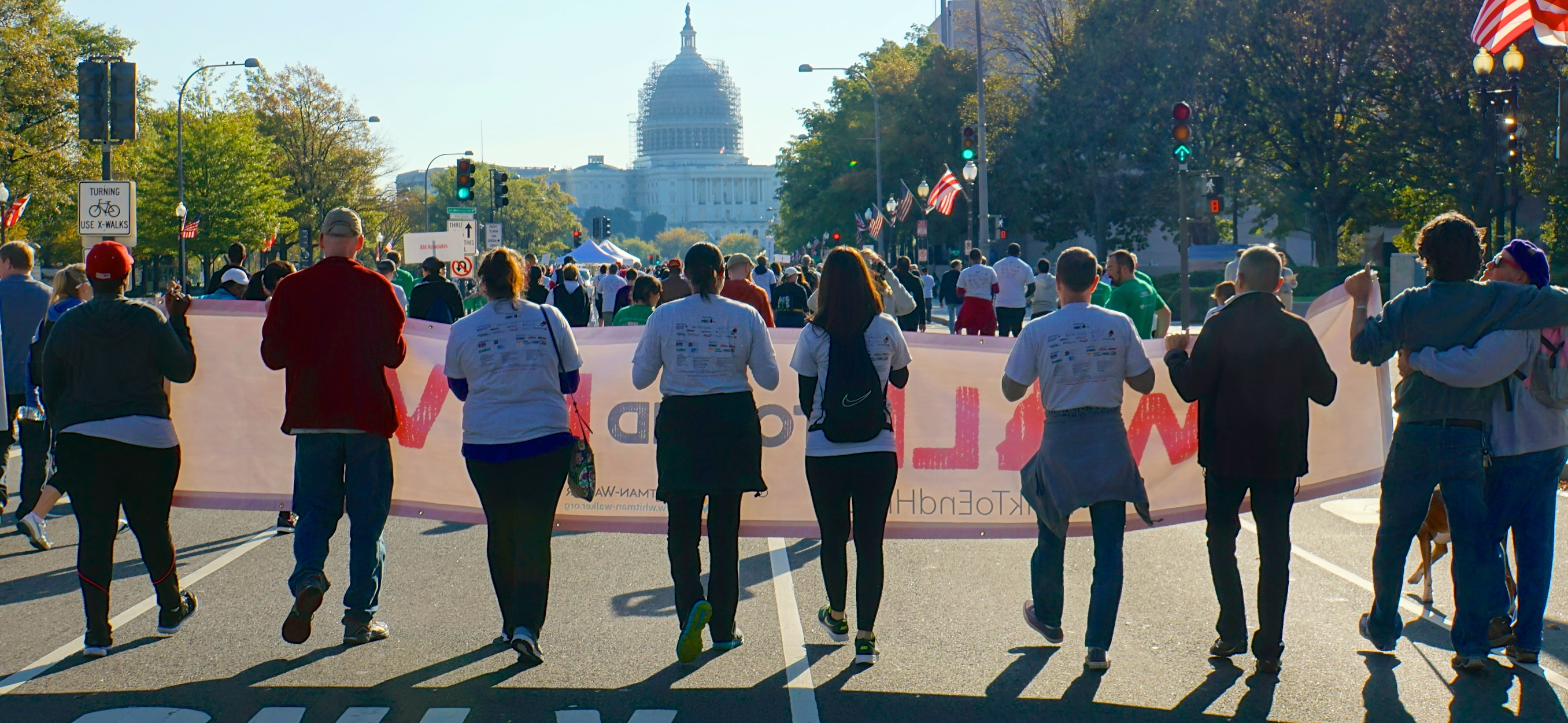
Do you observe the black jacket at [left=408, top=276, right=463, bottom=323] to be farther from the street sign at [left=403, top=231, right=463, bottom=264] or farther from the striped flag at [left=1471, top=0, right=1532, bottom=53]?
the street sign at [left=403, top=231, right=463, bottom=264]

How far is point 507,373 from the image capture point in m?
6.49

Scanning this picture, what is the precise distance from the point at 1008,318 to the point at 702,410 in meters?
16.6

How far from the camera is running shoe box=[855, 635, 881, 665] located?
6449 millimetres

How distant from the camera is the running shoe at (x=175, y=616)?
6969 mm

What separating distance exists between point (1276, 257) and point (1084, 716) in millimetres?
Answer: 2042

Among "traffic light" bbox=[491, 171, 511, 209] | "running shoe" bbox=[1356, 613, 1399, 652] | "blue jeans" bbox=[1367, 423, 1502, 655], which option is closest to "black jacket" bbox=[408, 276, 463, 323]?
"running shoe" bbox=[1356, 613, 1399, 652]

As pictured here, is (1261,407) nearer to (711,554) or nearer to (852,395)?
(852,395)

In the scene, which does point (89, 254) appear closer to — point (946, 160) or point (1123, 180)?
point (1123, 180)

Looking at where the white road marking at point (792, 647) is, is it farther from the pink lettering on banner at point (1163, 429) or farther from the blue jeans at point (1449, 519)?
the blue jeans at point (1449, 519)

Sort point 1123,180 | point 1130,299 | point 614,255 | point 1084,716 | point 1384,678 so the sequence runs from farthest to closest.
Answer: point 1123,180 < point 614,255 < point 1130,299 < point 1384,678 < point 1084,716

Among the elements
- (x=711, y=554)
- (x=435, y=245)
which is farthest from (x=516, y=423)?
(x=435, y=245)

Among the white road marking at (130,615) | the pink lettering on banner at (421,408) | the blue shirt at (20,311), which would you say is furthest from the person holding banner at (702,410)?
the blue shirt at (20,311)

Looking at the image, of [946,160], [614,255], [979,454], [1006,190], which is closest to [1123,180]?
[1006,190]

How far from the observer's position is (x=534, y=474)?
655 cm
